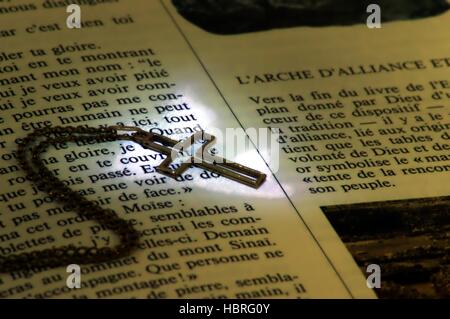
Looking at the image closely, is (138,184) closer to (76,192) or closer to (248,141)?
(76,192)

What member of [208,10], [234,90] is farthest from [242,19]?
[234,90]

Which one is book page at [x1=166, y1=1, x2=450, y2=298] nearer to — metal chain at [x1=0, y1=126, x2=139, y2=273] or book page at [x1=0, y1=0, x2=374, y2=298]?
book page at [x1=0, y1=0, x2=374, y2=298]

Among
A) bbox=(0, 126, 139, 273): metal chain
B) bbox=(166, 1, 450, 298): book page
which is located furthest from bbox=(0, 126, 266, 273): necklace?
bbox=(166, 1, 450, 298): book page

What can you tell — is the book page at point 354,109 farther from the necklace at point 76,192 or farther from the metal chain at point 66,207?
the metal chain at point 66,207

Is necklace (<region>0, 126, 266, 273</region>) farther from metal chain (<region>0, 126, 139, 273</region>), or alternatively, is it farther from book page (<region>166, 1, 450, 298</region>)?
book page (<region>166, 1, 450, 298</region>)

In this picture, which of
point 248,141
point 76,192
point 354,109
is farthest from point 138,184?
point 354,109

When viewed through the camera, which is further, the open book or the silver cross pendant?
the silver cross pendant

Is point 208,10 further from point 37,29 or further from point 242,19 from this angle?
point 37,29
